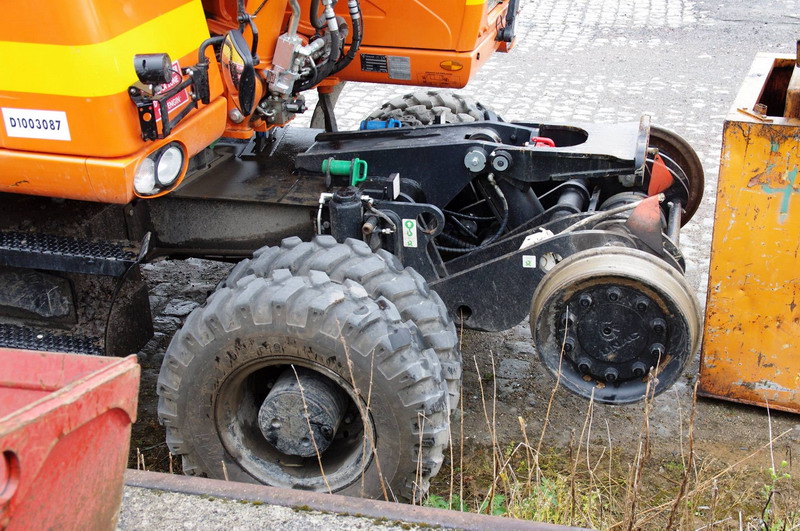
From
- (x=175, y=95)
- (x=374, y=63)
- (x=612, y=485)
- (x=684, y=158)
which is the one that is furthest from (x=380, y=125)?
(x=612, y=485)

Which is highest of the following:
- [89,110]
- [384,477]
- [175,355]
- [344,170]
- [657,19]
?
[89,110]

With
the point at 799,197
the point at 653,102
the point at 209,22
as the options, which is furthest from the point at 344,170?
the point at 653,102

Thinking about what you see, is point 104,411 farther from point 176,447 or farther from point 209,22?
point 209,22

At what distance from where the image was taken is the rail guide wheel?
11.1ft

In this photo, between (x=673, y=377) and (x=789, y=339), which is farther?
(x=789, y=339)

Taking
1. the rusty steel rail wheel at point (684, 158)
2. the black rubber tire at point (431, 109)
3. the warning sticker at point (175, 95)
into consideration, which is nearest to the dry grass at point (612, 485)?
the rusty steel rail wheel at point (684, 158)

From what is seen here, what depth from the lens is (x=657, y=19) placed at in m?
12.0

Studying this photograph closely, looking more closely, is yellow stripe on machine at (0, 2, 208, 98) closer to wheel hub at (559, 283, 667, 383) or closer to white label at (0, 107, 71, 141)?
white label at (0, 107, 71, 141)

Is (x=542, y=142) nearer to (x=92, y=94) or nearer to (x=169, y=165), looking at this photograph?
(x=169, y=165)

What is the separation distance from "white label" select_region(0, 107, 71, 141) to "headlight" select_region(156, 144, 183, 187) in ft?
1.09

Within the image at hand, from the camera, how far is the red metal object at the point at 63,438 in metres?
1.97

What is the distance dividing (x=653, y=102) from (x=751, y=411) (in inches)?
198

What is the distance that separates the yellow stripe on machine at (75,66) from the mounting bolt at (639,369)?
2138 mm

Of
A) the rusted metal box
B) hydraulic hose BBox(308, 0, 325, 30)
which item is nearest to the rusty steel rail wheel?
the rusted metal box
